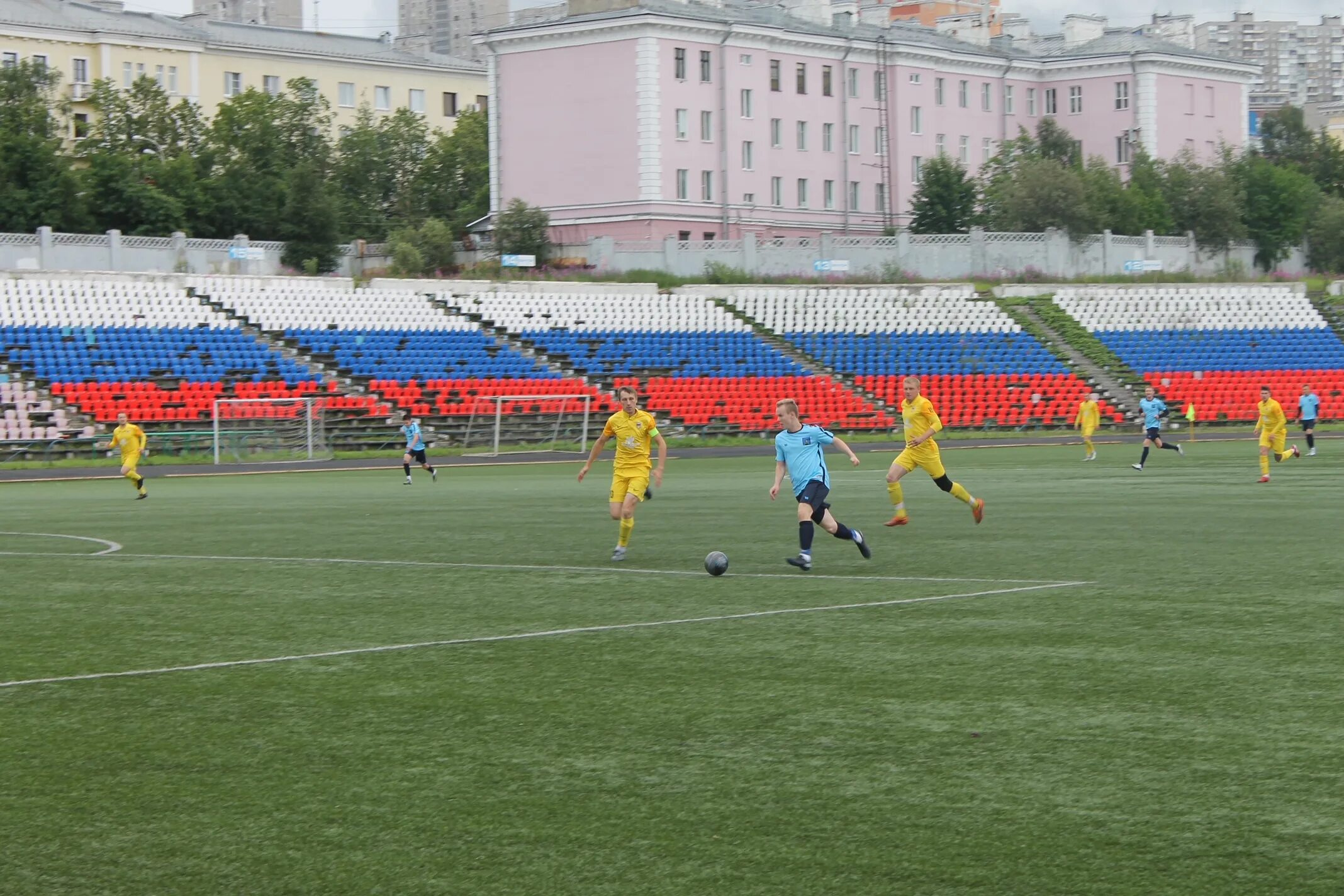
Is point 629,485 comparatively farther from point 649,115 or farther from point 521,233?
point 649,115

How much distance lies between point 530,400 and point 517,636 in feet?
126

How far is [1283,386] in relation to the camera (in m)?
59.7

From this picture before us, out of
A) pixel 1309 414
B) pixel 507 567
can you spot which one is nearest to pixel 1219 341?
pixel 1309 414

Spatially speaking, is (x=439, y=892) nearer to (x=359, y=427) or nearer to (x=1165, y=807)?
(x=1165, y=807)

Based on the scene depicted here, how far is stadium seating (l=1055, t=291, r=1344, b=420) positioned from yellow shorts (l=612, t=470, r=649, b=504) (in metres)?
43.7

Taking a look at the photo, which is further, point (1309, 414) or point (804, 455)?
point (1309, 414)

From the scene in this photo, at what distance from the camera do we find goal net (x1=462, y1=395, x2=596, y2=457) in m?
49.1

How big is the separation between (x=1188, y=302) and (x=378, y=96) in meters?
57.0

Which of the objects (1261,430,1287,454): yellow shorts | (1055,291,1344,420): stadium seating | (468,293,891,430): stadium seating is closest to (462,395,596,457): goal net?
(468,293,891,430): stadium seating

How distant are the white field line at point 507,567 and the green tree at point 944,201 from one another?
66619 mm

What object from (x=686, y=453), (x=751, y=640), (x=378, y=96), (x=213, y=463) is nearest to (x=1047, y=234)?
(x=686, y=453)

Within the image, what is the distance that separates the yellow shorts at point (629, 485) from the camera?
59.1 feet

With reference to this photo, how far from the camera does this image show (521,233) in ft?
→ 235

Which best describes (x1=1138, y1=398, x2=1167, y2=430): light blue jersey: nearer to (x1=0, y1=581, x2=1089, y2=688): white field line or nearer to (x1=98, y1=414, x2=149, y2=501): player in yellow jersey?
(x1=98, y1=414, x2=149, y2=501): player in yellow jersey
